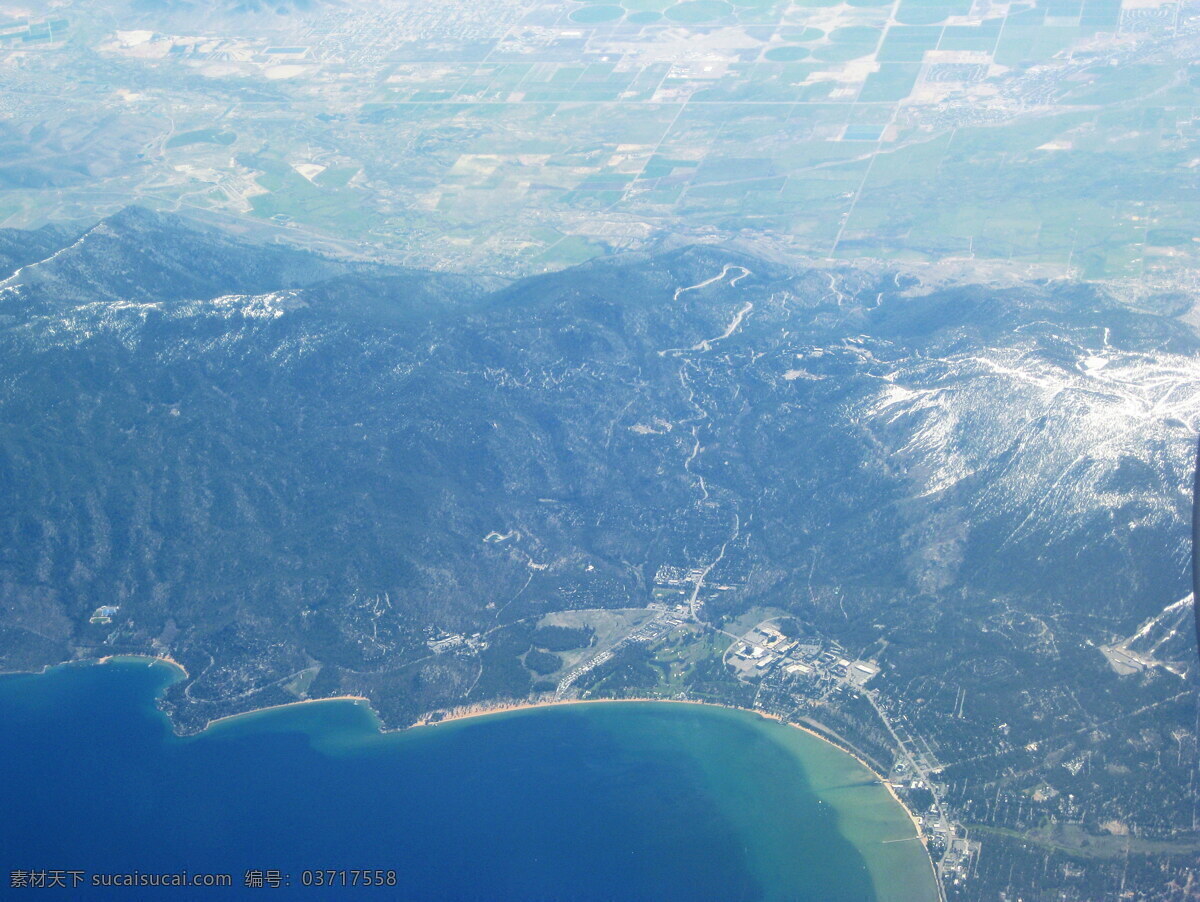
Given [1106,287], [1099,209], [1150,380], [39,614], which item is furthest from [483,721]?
[1099,209]

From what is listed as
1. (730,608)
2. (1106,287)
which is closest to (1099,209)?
(1106,287)

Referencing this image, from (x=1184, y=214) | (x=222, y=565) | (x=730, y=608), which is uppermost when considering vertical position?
(x=222, y=565)

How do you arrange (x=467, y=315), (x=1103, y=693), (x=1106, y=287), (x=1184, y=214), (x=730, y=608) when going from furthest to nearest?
(x=1184, y=214), (x=1106, y=287), (x=467, y=315), (x=730, y=608), (x=1103, y=693)

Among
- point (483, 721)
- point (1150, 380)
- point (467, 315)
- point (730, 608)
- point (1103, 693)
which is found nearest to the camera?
point (1103, 693)

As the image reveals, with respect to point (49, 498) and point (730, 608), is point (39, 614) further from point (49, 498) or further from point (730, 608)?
point (730, 608)

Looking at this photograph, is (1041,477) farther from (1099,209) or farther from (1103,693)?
(1099,209)

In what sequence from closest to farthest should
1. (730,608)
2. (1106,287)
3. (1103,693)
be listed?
(1103,693)
(730,608)
(1106,287)

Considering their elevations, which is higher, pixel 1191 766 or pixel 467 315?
pixel 467 315

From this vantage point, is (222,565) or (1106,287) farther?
(1106,287)

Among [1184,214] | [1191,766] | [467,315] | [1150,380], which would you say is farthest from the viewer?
[1184,214]

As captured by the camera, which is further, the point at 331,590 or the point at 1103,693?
the point at 331,590
